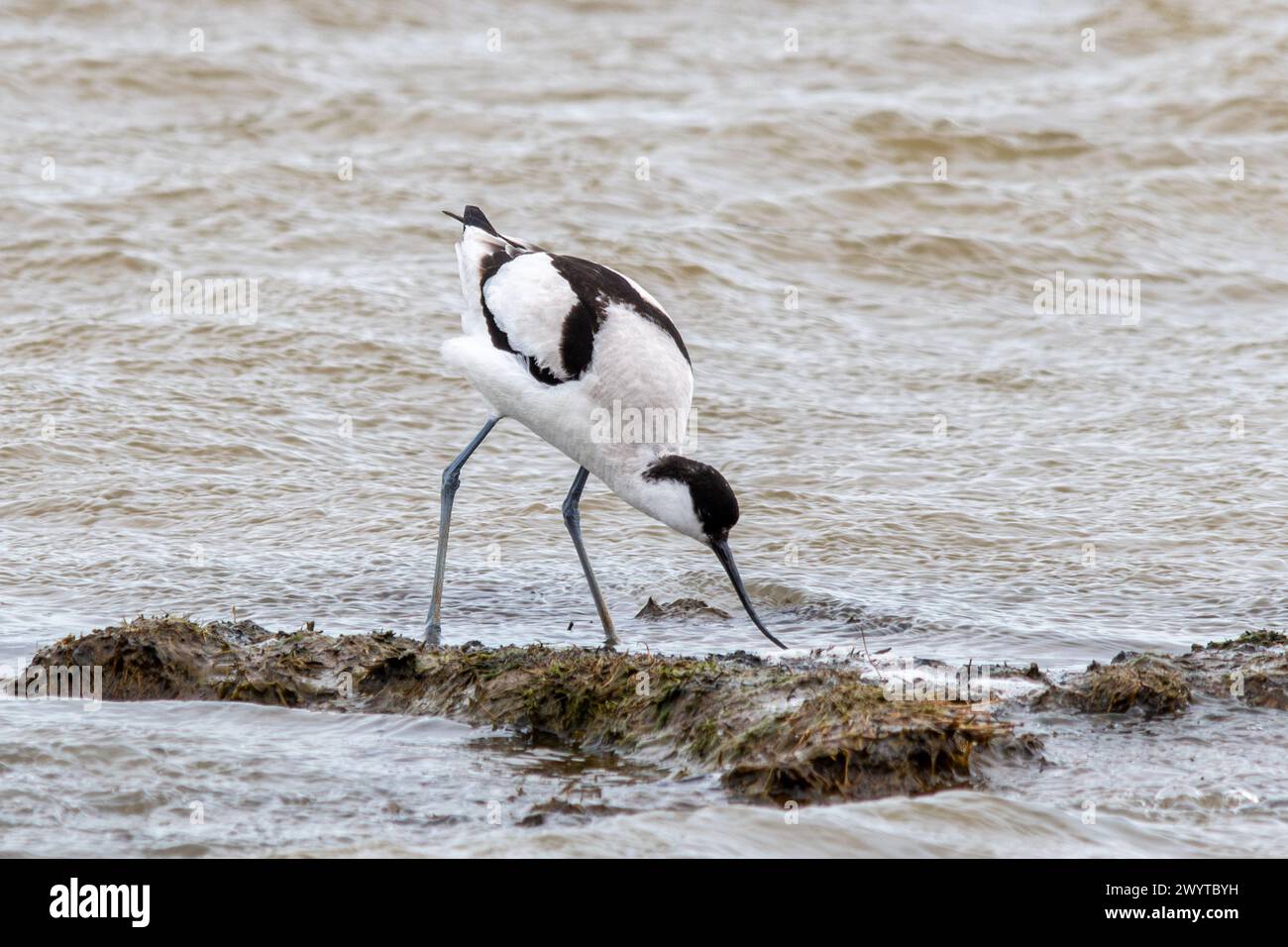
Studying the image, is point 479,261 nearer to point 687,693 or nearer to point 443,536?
point 443,536

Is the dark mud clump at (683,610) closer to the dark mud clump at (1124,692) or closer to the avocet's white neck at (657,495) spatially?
the avocet's white neck at (657,495)

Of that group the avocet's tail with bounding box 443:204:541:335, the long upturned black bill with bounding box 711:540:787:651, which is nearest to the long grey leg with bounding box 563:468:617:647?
the long upturned black bill with bounding box 711:540:787:651

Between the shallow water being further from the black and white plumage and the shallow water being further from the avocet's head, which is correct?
the black and white plumage

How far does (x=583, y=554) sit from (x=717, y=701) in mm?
1738

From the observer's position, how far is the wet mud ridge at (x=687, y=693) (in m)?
4.89

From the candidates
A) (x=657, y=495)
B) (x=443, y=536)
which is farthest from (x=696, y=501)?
(x=443, y=536)

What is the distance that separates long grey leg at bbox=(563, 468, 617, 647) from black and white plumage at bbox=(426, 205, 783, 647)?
1 cm

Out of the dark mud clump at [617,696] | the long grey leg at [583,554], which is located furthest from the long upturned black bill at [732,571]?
the long grey leg at [583,554]

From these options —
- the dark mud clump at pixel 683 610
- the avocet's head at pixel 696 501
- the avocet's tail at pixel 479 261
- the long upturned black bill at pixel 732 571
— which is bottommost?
the dark mud clump at pixel 683 610

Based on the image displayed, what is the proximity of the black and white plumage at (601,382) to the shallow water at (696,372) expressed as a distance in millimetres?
657

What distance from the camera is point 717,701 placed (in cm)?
533

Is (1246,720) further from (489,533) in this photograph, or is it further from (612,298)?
(489,533)
